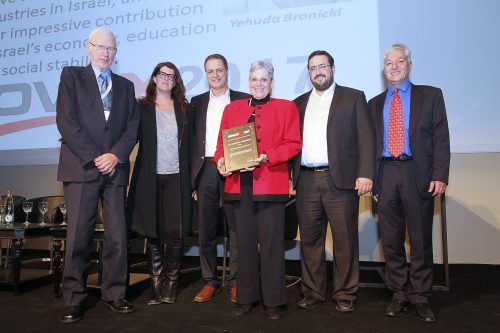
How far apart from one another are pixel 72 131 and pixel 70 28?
2.80m

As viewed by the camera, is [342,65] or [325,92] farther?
[342,65]

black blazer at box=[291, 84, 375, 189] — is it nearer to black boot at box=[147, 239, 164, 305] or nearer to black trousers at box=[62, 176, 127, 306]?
black boot at box=[147, 239, 164, 305]

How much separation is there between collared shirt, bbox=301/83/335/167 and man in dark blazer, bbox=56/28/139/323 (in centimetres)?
115

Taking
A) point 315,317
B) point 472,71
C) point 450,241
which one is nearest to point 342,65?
point 472,71

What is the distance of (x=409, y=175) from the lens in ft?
8.57

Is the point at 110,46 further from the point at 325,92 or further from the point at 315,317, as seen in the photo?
the point at 315,317

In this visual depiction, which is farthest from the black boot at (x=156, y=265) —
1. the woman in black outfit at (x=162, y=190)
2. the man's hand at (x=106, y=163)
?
the man's hand at (x=106, y=163)

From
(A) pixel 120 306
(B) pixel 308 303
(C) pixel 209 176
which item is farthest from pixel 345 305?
(A) pixel 120 306

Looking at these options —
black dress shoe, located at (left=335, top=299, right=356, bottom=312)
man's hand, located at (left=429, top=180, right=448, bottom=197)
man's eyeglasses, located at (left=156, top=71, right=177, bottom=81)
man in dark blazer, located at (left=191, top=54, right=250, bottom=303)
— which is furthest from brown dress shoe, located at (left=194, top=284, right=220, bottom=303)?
man's hand, located at (left=429, top=180, right=448, bottom=197)

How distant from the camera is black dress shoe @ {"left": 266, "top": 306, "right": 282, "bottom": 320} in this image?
2.46m

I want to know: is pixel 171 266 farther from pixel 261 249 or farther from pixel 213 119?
pixel 213 119

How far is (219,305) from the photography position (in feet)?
9.25

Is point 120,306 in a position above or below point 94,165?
below

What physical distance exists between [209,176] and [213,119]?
0.44m
